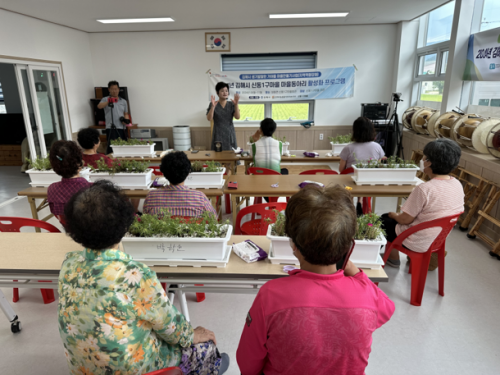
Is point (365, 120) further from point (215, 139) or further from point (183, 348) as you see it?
point (183, 348)

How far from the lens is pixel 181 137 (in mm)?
7125

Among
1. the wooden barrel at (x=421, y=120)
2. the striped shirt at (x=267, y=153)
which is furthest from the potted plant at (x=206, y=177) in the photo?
the wooden barrel at (x=421, y=120)

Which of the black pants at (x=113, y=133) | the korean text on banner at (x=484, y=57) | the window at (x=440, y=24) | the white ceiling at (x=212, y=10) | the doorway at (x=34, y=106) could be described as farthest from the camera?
the black pants at (x=113, y=133)

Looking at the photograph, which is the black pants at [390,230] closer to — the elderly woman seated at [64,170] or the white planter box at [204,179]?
the white planter box at [204,179]

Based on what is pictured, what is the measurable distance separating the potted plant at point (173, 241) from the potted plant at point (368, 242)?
634 millimetres

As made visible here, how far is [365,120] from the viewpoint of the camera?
3.50 meters

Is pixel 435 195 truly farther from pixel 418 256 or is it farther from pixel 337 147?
pixel 337 147

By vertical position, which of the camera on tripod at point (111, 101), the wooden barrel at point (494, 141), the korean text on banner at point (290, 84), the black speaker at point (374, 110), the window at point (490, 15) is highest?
the window at point (490, 15)

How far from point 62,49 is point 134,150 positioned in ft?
11.4

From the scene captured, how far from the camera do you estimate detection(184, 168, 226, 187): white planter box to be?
306 cm

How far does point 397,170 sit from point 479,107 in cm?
252

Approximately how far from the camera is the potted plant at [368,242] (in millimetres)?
1562

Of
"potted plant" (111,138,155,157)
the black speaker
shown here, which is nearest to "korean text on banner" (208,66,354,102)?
the black speaker

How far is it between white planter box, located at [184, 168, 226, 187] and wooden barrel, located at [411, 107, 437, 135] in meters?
3.75
